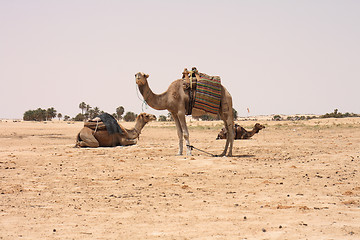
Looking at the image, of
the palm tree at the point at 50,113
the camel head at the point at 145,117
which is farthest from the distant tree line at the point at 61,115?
the camel head at the point at 145,117

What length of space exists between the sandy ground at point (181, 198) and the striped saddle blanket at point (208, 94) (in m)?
1.85

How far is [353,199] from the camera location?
7039 millimetres

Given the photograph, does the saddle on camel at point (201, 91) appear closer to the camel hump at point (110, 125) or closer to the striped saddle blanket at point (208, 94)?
the striped saddle blanket at point (208, 94)

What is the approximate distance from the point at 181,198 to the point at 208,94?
654 cm

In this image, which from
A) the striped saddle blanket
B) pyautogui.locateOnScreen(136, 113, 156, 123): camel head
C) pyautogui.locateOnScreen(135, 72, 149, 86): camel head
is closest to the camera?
pyautogui.locateOnScreen(135, 72, 149, 86): camel head

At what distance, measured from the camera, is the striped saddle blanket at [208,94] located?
1345 cm

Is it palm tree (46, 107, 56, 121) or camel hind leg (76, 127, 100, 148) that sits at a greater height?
palm tree (46, 107, 56, 121)

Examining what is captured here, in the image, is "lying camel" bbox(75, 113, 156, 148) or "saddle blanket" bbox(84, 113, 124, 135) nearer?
"lying camel" bbox(75, 113, 156, 148)

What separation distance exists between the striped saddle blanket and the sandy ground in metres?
1.85

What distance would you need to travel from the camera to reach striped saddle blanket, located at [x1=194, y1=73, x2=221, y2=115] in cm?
1345

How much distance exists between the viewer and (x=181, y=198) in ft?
24.5

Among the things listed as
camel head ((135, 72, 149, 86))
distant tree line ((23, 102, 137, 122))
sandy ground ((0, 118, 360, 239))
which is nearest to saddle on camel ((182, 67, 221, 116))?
camel head ((135, 72, 149, 86))

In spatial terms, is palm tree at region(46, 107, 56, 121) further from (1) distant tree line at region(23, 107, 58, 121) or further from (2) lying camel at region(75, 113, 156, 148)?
(2) lying camel at region(75, 113, 156, 148)

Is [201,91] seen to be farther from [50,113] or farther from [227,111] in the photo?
[50,113]
